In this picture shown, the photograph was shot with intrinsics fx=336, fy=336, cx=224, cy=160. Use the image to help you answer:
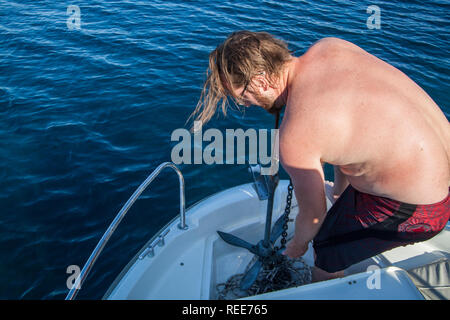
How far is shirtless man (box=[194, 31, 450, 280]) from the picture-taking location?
1343 mm

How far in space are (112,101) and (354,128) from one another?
472cm

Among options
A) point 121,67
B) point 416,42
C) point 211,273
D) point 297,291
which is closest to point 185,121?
point 121,67

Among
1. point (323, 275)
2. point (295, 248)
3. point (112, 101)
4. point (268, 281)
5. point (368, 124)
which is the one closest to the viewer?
point (368, 124)

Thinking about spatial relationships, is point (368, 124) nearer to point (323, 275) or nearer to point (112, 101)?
point (323, 275)

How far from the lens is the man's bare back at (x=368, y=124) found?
1333mm

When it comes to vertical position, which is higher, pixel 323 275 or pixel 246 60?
pixel 246 60

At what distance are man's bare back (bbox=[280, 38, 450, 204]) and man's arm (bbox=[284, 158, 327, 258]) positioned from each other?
6cm

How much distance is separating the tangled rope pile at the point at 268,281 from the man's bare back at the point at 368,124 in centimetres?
111

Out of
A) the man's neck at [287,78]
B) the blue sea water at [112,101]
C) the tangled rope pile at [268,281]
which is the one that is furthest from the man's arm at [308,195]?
the blue sea water at [112,101]

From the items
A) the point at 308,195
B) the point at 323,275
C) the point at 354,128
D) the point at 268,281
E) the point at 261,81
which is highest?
the point at 261,81

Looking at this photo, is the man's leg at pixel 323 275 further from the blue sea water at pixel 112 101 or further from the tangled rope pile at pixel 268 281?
the blue sea water at pixel 112 101

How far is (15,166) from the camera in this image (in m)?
4.17

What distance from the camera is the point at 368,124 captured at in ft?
4.40

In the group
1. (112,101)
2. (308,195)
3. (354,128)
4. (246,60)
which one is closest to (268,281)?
(308,195)
